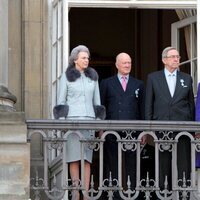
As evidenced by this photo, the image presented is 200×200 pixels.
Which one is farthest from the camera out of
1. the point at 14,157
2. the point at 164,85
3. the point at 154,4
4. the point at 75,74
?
the point at 154,4

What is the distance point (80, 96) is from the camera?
55.2ft

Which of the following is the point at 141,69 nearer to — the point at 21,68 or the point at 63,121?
the point at 21,68

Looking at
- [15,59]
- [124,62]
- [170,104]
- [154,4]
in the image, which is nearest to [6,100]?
[124,62]

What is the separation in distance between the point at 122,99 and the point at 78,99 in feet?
1.89

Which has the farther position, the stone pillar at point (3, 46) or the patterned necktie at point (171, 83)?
the stone pillar at point (3, 46)

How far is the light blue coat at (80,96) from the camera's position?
16812mm

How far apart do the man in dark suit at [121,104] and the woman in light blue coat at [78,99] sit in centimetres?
29

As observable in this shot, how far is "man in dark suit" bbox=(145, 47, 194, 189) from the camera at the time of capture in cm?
1692

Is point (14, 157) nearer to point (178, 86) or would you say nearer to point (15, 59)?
point (178, 86)

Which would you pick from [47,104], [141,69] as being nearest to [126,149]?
[47,104]

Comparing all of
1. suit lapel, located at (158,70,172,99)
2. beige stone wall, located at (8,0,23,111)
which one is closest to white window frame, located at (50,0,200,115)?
beige stone wall, located at (8,0,23,111)

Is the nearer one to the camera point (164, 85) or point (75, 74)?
point (75, 74)

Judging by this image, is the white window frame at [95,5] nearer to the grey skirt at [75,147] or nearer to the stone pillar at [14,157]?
the grey skirt at [75,147]

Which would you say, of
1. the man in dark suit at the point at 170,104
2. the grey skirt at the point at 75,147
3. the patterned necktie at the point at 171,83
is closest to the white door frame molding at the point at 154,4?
the man in dark suit at the point at 170,104
